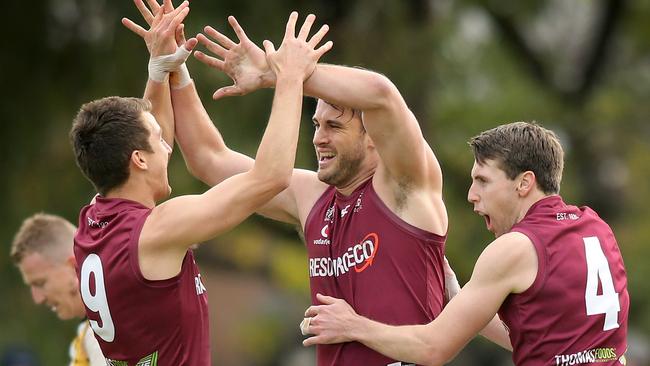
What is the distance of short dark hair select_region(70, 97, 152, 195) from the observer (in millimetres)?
6258

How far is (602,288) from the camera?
602 cm

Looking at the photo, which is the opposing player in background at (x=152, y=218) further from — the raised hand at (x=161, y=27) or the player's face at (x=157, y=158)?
the raised hand at (x=161, y=27)

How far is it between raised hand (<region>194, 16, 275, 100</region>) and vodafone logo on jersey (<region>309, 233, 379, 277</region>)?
1032 millimetres

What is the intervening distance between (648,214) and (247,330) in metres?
7.72

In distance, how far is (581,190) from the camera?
21.6 meters

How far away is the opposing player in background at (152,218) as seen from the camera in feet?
19.9

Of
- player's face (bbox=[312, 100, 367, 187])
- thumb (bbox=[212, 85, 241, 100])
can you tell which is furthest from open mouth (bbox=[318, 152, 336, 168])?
thumb (bbox=[212, 85, 241, 100])

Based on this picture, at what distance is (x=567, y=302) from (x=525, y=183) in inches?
26.2

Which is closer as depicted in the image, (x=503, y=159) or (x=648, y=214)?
(x=503, y=159)

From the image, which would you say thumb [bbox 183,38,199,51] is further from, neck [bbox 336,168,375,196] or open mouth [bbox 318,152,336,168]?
neck [bbox 336,168,375,196]

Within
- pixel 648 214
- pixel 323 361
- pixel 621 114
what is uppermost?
pixel 621 114

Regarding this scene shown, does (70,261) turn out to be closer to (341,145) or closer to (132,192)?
(132,192)

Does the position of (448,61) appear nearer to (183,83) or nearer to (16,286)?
(16,286)

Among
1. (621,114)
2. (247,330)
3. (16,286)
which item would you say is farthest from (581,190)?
(16,286)
